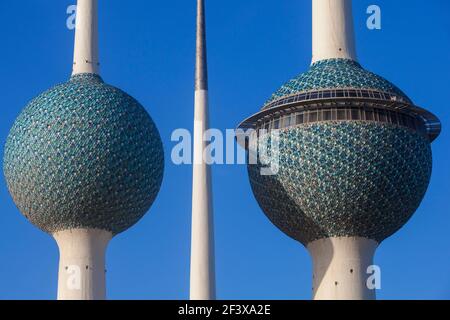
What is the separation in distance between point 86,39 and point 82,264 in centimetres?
1622

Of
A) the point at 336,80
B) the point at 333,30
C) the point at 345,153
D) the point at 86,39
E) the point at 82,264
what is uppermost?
the point at 86,39

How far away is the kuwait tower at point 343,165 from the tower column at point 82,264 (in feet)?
36.8

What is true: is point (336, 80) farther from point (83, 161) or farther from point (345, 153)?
point (83, 161)

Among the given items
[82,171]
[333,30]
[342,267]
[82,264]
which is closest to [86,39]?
[82,171]

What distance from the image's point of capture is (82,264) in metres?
77.2

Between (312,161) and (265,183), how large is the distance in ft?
13.1

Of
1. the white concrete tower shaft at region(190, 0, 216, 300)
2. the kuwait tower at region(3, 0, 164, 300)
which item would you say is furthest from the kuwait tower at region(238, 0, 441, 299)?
the kuwait tower at region(3, 0, 164, 300)

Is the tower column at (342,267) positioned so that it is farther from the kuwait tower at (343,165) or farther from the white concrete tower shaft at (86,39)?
the white concrete tower shaft at (86,39)

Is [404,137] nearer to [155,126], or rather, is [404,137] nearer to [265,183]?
[265,183]

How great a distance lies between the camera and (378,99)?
250ft

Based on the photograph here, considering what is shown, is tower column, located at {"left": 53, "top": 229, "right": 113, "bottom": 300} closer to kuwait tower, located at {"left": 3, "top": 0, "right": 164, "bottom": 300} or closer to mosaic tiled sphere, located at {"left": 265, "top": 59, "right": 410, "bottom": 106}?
kuwait tower, located at {"left": 3, "top": 0, "right": 164, "bottom": 300}

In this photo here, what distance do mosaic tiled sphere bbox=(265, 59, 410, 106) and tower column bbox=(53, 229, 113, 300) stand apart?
13.8 metres

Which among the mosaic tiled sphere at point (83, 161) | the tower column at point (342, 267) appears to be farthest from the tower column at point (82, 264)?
the tower column at point (342, 267)
